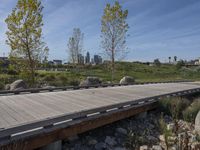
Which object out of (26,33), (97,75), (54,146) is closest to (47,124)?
(54,146)

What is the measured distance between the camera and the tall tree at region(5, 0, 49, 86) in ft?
33.3

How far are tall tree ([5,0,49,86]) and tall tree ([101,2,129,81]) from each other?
611 centimetres

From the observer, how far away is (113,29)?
15.5 meters

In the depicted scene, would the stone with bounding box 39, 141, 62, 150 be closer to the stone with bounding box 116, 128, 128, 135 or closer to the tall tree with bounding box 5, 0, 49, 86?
the stone with bounding box 116, 128, 128, 135

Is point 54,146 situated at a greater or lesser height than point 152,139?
greater

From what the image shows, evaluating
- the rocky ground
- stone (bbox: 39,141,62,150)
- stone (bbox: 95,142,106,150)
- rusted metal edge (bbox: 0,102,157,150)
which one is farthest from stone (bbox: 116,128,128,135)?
stone (bbox: 39,141,62,150)

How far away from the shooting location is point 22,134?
3.53m

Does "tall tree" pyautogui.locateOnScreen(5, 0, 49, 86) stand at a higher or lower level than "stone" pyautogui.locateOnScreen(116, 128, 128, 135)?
higher

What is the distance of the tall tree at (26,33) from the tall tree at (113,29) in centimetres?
611

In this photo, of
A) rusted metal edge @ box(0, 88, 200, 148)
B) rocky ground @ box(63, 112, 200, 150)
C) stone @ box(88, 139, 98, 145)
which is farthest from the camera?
stone @ box(88, 139, 98, 145)

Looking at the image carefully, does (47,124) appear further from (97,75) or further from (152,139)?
(97,75)

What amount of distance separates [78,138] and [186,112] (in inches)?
163

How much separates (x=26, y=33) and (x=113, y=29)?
291 inches

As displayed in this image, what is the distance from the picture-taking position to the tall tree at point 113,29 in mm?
15085
